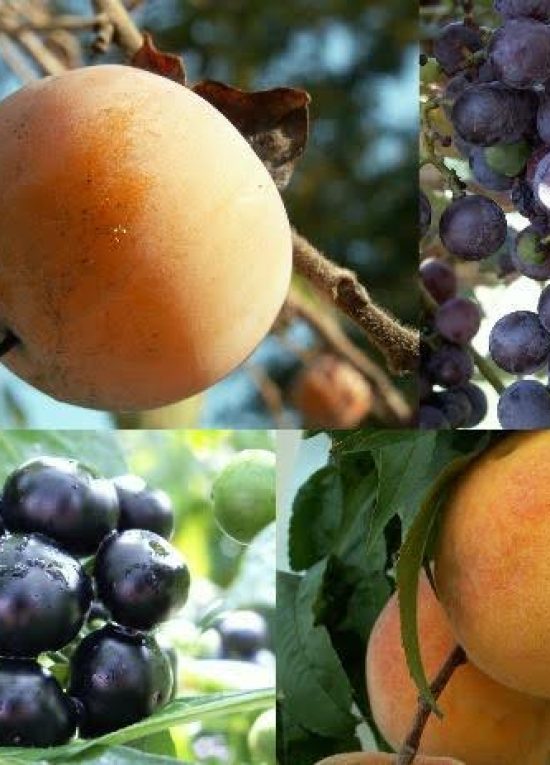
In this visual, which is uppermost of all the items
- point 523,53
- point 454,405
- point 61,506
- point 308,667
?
point 523,53

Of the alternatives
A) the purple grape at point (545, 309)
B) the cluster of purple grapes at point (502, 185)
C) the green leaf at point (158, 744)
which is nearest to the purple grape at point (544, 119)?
the cluster of purple grapes at point (502, 185)

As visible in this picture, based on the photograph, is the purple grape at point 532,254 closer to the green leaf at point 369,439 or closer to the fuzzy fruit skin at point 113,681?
the green leaf at point 369,439

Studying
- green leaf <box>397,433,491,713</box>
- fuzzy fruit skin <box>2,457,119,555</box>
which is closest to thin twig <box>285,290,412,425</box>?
green leaf <box>397,433,491,713</box>

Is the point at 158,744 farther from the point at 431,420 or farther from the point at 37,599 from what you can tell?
the point at 431,420

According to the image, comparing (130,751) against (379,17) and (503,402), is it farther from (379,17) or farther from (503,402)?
(379,17)

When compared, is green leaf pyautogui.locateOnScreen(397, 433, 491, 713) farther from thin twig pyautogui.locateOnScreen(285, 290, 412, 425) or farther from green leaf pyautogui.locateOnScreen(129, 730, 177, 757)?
green leaf pyautogui.locateOnScreen(129, 730, 177, 757)

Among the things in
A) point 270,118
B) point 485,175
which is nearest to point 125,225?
point 270,118

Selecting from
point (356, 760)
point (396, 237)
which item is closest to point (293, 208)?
point (396, 237)
